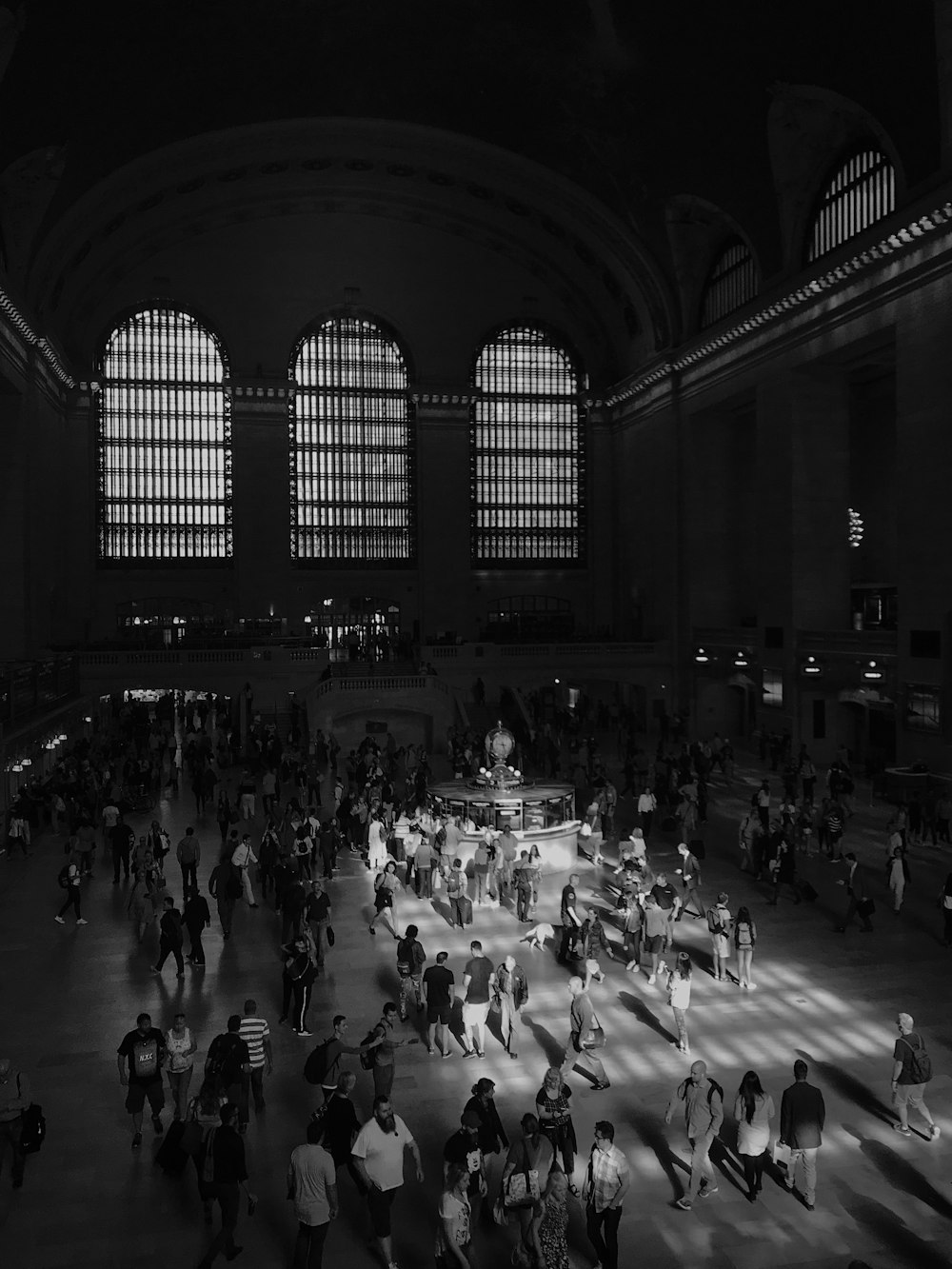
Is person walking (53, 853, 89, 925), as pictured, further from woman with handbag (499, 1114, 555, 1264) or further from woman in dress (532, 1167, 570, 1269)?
woman in dress (532, 1167, 570, 1269)

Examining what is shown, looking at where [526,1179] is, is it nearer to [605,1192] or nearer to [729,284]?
[605,1192]

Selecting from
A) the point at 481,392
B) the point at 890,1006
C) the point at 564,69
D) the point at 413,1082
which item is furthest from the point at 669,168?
the point at 413,1082

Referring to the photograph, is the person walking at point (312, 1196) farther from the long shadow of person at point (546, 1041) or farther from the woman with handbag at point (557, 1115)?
the long shadow of person at point (546, 1041)

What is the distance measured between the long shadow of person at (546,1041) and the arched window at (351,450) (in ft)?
109

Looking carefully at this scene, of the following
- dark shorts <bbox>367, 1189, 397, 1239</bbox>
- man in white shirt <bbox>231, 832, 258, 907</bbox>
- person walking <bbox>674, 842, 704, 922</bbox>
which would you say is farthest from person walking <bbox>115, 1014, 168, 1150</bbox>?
person walking <bbox>674, 842, 704, 922</bbox>

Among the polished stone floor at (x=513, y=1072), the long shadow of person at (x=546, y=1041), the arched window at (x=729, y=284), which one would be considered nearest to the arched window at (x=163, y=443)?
the arched window at (x=729, y=284)

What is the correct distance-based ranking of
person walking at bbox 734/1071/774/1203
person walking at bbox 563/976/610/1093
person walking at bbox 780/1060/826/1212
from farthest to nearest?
person walking at bbox 563/976/610/1093, person walking at bbox 734/1071/774/1203, person walking at bbox 780/1060/826/1212

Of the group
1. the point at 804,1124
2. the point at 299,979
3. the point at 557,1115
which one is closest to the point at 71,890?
the point at 299,979

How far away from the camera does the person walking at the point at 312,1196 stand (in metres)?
5.84

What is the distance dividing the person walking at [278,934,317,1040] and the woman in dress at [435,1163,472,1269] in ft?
12.4

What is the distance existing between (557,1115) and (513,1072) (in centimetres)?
228

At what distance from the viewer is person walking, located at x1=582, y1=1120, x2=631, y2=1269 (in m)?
5.94

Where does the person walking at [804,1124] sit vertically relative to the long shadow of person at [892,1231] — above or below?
above

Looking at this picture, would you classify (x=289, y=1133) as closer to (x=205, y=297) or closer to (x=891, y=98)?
(x=891, y=98)
